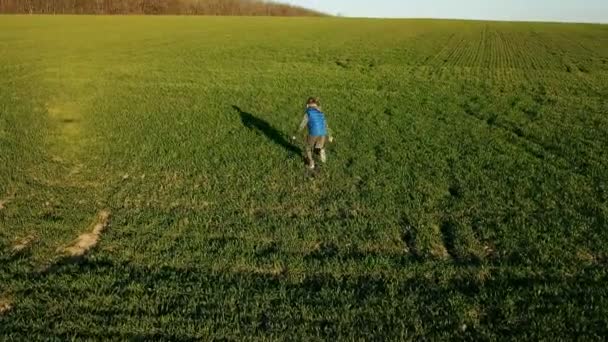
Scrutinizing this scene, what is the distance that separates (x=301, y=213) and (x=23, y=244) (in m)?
5.46

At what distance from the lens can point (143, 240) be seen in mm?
11023

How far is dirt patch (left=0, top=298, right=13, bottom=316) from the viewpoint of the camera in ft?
27.6

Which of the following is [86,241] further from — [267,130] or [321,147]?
[267,130]

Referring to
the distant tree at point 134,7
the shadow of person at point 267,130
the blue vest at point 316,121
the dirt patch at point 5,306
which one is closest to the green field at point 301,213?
the dirt patch at point 5,306

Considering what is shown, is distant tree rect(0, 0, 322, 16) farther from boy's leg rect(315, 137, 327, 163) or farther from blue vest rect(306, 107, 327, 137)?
blue vest rect(306, 107, 327, 137)

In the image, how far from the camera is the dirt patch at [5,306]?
8.41 metres

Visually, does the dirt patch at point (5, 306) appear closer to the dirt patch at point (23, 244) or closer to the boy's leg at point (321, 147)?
the dirt patch at point (23, 244)

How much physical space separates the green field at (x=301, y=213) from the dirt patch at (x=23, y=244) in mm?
49

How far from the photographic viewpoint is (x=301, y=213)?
12.5 metres

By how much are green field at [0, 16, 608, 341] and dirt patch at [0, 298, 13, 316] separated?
0.15 ft

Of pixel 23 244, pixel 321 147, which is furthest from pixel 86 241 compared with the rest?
pixel 321 147

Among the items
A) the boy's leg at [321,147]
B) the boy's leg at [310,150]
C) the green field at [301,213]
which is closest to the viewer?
the green field at [301,213]

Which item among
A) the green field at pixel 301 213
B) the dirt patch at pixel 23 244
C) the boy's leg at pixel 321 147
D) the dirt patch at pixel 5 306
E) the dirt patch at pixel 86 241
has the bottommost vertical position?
the dirt patch at pixel 23 244

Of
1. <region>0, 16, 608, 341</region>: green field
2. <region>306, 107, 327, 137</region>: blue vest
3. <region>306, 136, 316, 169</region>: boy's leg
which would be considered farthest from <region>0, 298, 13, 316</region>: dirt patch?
<region>306, 107, 327, 137</region>: blue vest
